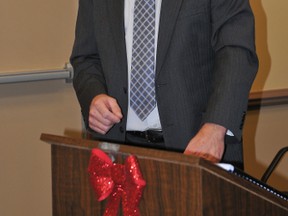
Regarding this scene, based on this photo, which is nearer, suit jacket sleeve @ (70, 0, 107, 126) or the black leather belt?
the black leather belt

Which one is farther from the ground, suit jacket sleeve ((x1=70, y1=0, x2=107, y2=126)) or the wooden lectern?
suit jacket sleeve ((x1=70, y1=0, x2=107, y2=126))

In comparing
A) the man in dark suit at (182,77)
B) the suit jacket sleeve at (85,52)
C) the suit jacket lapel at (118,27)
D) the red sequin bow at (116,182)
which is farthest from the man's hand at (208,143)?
the suit jacket sleeve at (85,52)

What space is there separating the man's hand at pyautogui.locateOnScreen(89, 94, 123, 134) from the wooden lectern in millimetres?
295

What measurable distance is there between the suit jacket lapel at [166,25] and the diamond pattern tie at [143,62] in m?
0.04

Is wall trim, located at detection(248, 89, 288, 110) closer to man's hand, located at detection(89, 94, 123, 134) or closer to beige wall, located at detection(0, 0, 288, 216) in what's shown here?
beige wall, located at detection(0, 0, 288, 216)

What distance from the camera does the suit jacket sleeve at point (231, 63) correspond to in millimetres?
1693

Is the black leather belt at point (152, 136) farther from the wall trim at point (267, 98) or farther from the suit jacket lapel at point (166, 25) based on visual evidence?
the wall trim at point (267, 98)

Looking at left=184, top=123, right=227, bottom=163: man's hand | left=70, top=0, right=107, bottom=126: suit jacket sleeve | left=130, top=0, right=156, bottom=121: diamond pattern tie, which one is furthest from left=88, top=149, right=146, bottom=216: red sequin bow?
left=70, top=0, right=107, bottom=126: suit jacket sleeve

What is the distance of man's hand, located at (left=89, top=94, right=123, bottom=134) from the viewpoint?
1.74 meters

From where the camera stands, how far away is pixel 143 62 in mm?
1896

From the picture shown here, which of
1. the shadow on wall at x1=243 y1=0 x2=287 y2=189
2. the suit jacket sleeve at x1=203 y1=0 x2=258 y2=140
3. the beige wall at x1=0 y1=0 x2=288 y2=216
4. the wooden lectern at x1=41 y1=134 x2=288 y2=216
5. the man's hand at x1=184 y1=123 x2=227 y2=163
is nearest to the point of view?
the wooden lectern at x1=41 y1=134 x2=288 y2=216

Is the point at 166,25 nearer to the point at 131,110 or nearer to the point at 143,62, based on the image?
the point at 143,62

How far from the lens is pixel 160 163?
4.11 feet

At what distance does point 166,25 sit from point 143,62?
0.14 meters
